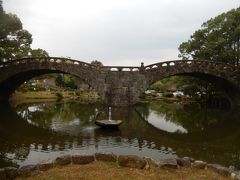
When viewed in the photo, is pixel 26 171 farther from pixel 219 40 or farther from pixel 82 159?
pixel 219 40

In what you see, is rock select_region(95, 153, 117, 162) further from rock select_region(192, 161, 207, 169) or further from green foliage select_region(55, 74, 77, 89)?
green foliage select_region(55, 74, 77, 89)

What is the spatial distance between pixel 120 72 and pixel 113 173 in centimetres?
2948

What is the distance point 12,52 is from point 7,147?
Answer: 28266 mm

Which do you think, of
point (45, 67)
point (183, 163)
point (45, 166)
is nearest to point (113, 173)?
point (45, 166)

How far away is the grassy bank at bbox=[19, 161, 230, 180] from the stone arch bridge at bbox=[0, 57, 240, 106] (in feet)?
93.7

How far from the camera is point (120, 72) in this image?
3816 centimetres

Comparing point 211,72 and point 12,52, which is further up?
point 12,52

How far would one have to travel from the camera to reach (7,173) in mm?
8703

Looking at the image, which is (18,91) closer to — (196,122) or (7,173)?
(196,122)

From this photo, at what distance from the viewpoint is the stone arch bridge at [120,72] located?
38312 millimetres

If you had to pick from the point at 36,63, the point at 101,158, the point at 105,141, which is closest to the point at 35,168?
the point at 101,158

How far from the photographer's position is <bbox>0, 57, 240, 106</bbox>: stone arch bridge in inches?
1508

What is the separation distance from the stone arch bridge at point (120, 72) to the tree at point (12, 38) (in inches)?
76.6

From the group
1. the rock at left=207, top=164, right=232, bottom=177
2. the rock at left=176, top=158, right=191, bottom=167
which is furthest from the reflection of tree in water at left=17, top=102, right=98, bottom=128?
the rock at left=207, top=164, right=232, bottom=177
